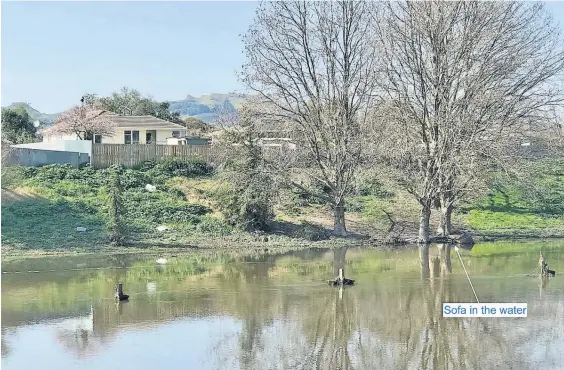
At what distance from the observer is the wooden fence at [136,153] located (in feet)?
139

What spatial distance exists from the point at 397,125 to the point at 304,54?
547cm

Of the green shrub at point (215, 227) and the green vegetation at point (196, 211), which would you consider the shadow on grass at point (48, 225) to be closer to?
the green vegetation at point (196, 211)

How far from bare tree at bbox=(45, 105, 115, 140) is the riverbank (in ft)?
44.9

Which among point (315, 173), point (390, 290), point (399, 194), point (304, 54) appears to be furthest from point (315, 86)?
point (390, 290)

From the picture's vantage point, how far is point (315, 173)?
34344mm

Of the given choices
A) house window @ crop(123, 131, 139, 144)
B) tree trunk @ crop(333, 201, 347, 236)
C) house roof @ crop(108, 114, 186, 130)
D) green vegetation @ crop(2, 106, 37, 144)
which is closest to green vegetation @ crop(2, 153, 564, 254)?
tree trunk @ crop(333, 201, 347, 236)

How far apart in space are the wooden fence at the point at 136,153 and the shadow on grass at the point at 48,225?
28.4 ft

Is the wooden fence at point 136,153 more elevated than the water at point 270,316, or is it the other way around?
the wooden fence at point 136,153

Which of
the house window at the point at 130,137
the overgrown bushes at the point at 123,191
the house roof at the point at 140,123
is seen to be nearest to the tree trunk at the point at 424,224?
the overgrown bushes at the point at 123,191

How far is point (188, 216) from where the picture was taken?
3431 centimetres

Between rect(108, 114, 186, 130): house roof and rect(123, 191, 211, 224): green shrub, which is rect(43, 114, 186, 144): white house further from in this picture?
rect(123, 191, 211, 224): green shrub

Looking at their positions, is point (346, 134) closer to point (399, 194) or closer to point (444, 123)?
point (444, 123)

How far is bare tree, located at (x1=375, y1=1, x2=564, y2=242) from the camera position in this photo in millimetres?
31672

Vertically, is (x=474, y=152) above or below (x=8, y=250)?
above
